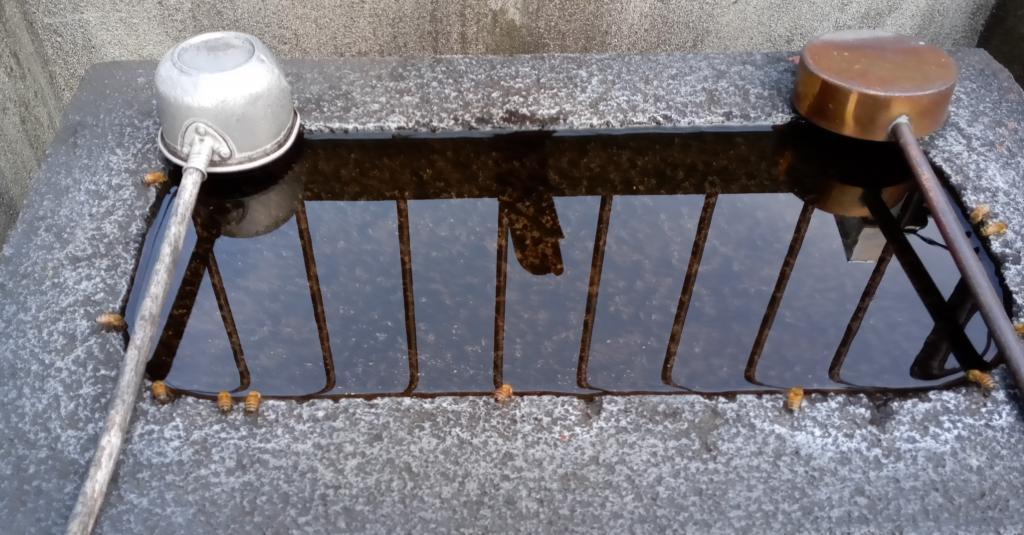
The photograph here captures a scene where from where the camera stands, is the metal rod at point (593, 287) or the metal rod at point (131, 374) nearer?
the metal rod at point (131, 374)

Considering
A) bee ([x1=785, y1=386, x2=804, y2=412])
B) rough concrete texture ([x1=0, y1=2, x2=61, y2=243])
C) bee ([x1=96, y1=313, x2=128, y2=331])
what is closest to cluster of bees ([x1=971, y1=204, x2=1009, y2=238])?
bee ([x1=785, y1=386, x2=804, y2=412])

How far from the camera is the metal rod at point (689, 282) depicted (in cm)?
167

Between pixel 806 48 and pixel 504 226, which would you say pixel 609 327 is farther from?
pixel 806 48

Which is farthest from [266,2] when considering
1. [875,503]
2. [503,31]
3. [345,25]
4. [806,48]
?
[875,503]

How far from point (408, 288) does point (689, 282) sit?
646 mm

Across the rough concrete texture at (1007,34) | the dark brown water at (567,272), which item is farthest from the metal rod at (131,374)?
the rough concrete texture at (1007,34)

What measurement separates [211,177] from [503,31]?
1605 mm

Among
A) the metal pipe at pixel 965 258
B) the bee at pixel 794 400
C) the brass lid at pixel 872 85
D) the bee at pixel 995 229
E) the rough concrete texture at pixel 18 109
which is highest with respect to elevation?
the brass lid at pixel 872 85

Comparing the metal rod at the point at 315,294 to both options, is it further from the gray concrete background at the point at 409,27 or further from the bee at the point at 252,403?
the gray concrete background at the point at 409,27

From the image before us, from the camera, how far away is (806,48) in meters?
2.13

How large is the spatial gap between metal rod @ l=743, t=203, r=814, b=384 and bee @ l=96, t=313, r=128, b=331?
4.24ft

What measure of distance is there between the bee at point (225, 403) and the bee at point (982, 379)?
4.79 ft

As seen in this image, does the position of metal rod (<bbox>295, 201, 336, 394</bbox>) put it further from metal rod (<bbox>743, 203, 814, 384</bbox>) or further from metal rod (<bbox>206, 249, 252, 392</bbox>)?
metal rod (<bbox>743, 203, 814, 384</bbox>)

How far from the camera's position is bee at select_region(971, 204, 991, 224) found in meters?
1.90
